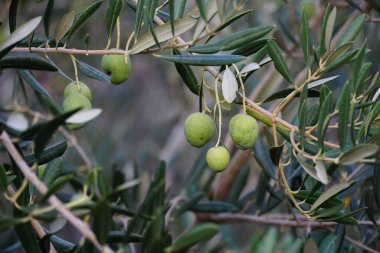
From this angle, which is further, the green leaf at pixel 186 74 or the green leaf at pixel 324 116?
the green leaf at pixel 186 74

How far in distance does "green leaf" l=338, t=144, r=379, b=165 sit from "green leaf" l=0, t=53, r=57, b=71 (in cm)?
37

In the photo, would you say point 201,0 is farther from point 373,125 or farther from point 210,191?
point 210,191

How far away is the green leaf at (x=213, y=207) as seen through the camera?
1.30m

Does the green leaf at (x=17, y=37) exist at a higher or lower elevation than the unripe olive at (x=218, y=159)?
higher

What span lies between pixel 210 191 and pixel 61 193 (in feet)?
1.60

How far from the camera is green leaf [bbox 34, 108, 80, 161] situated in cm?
58

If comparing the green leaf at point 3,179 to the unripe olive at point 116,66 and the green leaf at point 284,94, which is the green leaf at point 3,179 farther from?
the green leaf at point 284,94

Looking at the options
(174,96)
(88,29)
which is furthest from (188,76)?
(174,96)

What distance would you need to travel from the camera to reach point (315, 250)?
2.55 feet

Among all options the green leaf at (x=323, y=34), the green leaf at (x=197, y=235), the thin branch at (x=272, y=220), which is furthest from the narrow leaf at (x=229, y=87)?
the thin branch at (x=272, y=220)

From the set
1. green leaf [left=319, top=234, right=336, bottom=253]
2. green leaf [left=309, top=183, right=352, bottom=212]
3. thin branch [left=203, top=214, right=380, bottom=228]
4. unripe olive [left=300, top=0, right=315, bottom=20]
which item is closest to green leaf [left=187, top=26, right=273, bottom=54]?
green leaf [left=309, top=183, right=352, bottom=212]

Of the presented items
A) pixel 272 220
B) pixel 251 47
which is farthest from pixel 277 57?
pixel 272 220

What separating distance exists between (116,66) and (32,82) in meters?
0.14

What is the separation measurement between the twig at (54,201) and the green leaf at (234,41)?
242 millimetres
